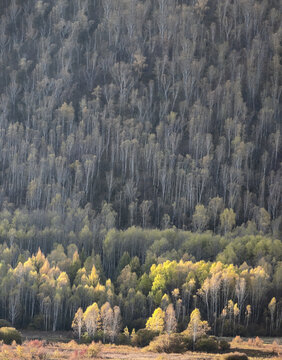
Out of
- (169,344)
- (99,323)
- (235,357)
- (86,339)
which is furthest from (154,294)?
(235,357)

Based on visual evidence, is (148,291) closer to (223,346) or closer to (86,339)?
(86,339)

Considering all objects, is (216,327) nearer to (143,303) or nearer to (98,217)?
(143,303)

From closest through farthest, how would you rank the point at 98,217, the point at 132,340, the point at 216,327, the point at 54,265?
1. the point at 132,340
2. the point at 216,327
3. the point at 54,265
4. the point at 98,217

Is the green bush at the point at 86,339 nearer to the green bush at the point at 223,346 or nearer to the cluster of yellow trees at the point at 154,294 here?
the cluster of yellow trees at the point at 154,294

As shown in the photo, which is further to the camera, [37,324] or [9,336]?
[37,324]

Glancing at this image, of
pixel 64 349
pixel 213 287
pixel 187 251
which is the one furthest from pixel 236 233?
pixel 64 349

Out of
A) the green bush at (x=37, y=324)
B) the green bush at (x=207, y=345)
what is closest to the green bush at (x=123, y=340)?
the green bush at (x=207, y=345)
